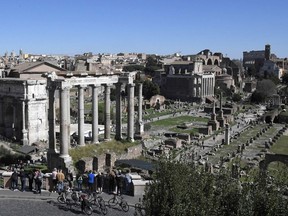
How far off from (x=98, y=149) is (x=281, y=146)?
1920cm

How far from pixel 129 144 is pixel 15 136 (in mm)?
13692

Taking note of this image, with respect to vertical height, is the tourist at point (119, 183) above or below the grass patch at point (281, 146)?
above

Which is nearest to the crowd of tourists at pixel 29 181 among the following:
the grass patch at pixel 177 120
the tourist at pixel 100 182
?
the tourist at pixel 100 182

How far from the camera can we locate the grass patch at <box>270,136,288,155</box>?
3347cm

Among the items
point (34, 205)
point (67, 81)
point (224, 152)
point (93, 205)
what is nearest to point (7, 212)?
point (34, 205)

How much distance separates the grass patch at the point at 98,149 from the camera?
71.8 feet

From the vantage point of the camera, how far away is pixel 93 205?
12250 millimetres

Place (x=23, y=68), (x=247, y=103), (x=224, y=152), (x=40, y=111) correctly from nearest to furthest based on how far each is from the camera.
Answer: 1. (x=224, y=152)
2. (x=40, y=111)
3. (x=23, y=68)
4. (x=247, y=103)

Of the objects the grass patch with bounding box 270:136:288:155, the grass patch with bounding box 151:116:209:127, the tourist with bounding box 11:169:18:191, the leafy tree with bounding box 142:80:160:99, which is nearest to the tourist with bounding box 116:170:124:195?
the tourist with bounding box 11:169:18:191

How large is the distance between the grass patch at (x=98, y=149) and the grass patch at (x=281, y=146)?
1403 centimetres

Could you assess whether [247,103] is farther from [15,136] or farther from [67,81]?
[67,81]

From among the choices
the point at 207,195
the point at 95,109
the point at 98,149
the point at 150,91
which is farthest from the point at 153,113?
the point at 207,195

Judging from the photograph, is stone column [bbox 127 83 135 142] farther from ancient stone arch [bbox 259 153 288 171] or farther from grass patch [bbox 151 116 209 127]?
grass patch [bbox 151 116 209 127]

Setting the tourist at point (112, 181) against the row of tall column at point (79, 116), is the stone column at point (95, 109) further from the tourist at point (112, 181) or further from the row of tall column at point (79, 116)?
the tourist at point (112, 181)
